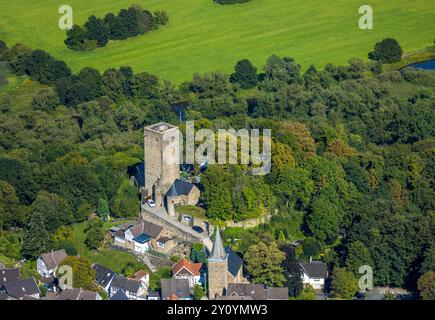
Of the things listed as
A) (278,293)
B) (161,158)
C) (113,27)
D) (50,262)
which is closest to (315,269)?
(278,293)

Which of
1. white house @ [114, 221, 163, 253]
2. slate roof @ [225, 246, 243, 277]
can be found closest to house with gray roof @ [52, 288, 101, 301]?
white house @ [114, 221, 163, 253]

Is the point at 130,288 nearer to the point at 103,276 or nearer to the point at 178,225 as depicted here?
Answer: the point at 103,276

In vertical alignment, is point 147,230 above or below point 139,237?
above

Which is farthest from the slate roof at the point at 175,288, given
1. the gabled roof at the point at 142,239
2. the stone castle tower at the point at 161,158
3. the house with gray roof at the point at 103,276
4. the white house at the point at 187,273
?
the stone castle tower at the point at 161,158

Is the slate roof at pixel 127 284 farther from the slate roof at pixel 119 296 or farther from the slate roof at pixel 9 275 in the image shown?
the slate roof at pixel 9 275

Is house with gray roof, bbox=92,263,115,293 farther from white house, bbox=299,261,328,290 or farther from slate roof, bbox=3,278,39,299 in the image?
white house, bbox=299,261,328,290
